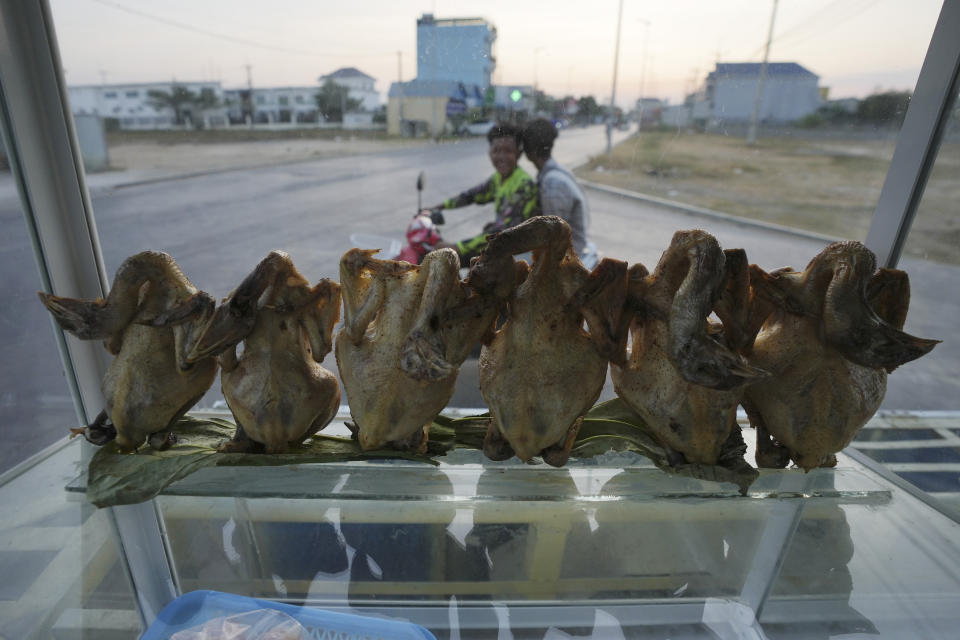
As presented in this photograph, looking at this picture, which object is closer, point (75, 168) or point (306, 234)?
point (75, 168)

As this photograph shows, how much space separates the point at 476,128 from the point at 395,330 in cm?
120

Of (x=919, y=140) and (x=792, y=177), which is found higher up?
(x=919, y=140)

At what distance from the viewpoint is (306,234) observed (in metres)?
3.79

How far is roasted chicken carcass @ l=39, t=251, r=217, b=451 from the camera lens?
125cm

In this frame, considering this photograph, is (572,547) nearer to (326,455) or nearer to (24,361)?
(326,455)

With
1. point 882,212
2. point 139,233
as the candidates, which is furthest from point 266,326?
point 139,233

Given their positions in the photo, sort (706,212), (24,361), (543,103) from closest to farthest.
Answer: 1. (24,361)
2. (543,103)
3. (706,212)

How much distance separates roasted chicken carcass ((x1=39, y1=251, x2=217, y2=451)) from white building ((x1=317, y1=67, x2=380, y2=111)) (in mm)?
1058

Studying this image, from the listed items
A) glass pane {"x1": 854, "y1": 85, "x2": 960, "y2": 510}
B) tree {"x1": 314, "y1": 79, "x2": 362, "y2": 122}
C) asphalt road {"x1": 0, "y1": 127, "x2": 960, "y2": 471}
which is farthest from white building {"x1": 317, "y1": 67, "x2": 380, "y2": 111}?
glass pane {"x1": 854, "y1": 85, "x2": 960, "y2": 510}

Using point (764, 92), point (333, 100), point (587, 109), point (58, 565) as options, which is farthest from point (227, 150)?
point (764, 92)

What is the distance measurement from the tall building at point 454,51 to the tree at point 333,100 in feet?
1.04

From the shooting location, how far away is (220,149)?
255cm

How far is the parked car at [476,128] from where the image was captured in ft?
6.70

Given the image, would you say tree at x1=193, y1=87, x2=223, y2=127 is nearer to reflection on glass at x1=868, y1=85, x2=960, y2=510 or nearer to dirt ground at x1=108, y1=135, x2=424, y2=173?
dirt ground at x1=108, y1=135, x2=424, y2=173
